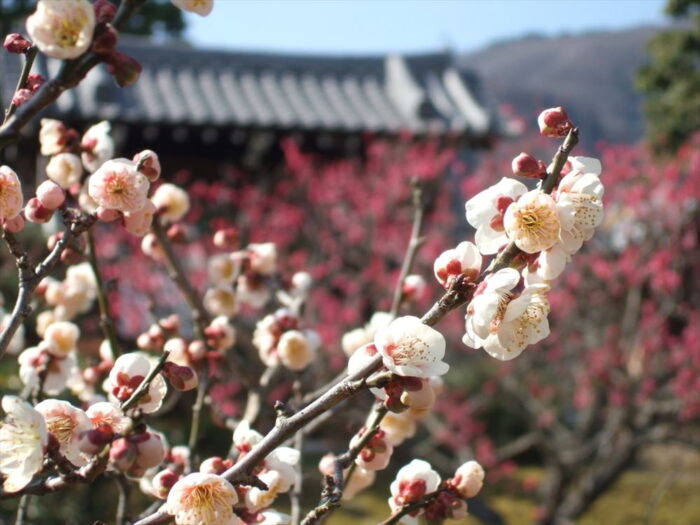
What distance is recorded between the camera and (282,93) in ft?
27.7

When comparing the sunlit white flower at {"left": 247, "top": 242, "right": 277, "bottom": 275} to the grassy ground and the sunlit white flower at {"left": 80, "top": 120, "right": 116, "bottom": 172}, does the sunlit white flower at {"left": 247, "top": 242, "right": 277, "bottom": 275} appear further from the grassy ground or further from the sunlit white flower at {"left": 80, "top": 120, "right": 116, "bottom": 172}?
the grassy ground

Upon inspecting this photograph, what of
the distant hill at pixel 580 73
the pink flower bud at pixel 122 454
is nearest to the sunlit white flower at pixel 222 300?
the pink flower bud at pixel 122 454

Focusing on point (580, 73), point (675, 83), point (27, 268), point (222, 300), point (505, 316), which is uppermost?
point (505, 316)

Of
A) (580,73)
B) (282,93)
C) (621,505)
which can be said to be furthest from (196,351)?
(580,73)

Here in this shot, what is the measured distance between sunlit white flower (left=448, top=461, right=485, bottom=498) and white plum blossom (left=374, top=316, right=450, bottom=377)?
12.1 inches

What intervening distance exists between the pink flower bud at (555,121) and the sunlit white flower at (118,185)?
0.55m

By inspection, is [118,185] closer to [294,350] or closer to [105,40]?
[105,40]

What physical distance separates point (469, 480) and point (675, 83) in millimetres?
7190

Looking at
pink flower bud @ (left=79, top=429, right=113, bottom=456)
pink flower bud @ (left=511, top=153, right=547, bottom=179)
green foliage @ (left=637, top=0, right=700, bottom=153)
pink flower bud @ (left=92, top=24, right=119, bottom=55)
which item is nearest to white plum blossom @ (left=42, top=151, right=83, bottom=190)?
pink flower bud @ (left=92, top=24, right=119, bottom=55)

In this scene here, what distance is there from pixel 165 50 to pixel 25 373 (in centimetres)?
804

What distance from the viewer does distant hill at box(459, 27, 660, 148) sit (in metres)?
19.8

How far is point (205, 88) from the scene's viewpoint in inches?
326

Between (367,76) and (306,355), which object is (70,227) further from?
(367,76)

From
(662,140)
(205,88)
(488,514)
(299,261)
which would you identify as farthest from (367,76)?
(488,514)
